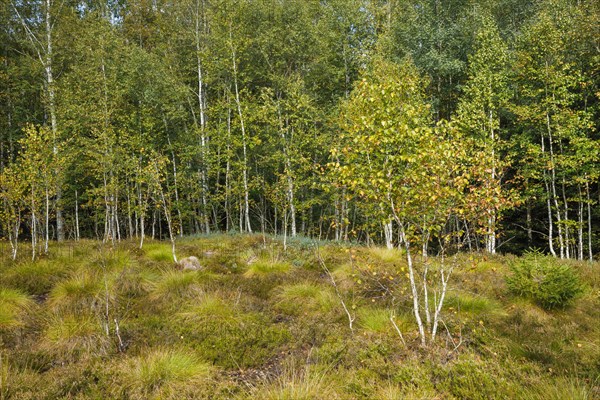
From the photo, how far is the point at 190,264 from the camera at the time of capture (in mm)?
10898

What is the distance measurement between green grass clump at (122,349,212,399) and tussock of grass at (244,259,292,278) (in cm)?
505

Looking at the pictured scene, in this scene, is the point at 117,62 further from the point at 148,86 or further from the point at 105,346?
the point at 105,346

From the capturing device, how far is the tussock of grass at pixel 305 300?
26.0 ft

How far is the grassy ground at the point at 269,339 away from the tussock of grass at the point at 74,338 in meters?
0.02

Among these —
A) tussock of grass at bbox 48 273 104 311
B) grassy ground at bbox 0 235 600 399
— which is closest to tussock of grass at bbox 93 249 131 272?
grassy ground at bbox 0 235 600 399

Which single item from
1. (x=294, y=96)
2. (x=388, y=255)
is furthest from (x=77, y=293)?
(x=294, y=96)

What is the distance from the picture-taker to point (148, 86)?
803 inches

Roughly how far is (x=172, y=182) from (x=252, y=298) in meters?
18.0

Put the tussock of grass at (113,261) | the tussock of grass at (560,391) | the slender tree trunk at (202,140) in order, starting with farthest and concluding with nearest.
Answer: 1. the slender tree trunk at (202,140)
2. the tussock of grass at (113,261)
3. the tussock of grass at (560,391)

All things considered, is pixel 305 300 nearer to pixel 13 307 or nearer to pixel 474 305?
pixel 474 305

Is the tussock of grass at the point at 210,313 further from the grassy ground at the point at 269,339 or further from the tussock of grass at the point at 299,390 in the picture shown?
the tussock of grass at the point at 299,390

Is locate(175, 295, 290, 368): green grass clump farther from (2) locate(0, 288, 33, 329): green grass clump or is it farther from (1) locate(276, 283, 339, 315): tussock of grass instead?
(2) locate(0, 288, 33, 329): green grass clump

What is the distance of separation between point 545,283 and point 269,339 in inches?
250

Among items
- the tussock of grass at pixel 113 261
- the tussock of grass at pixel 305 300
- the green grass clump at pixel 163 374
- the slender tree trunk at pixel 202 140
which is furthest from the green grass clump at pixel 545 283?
the slender tree trunk at pixel 202 140
